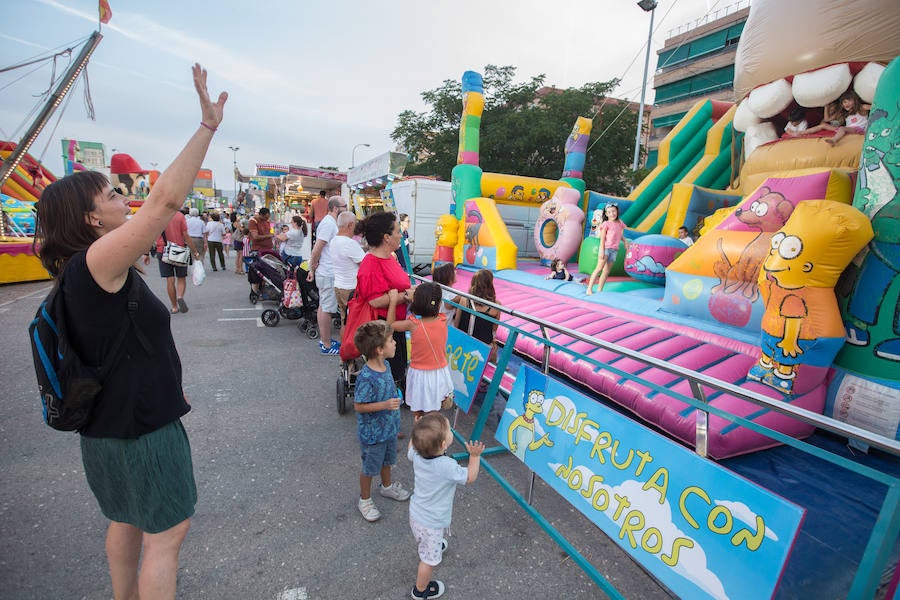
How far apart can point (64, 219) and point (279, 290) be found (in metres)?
6.04

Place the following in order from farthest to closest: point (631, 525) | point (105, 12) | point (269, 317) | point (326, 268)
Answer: point (105, 12) → point (269, 317) → point (326, 268) → point (631, 525)

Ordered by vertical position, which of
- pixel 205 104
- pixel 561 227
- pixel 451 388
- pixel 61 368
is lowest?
pixel 451 388

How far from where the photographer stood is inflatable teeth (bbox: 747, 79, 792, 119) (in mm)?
4488

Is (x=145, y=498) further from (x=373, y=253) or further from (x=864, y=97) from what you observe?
(x=864, y=97)

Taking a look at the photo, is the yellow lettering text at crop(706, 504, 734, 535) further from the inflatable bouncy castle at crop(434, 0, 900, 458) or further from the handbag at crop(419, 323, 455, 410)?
the handbag at crop(419, 323, 455, 410)

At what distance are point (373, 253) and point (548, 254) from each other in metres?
4.66

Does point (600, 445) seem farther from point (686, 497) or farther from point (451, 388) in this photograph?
point (451, 388)

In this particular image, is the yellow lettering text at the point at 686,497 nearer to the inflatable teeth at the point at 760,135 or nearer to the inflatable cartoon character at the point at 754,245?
the inflatable cartoon character at the point at 754,245

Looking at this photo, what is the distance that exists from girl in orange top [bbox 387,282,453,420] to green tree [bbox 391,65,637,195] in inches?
668

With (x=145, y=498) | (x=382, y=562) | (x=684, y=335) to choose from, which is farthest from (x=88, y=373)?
(x=684, y=335)

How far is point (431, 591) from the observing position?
2.05m

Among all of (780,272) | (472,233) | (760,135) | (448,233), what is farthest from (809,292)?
(448,233)

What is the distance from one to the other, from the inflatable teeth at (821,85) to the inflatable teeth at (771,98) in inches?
4.6

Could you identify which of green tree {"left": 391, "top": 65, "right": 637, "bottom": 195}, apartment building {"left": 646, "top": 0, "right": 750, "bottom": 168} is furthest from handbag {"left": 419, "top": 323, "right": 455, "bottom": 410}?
apartment building {"left": 646, "top": 0, "right": 750, "bottom": 168}
